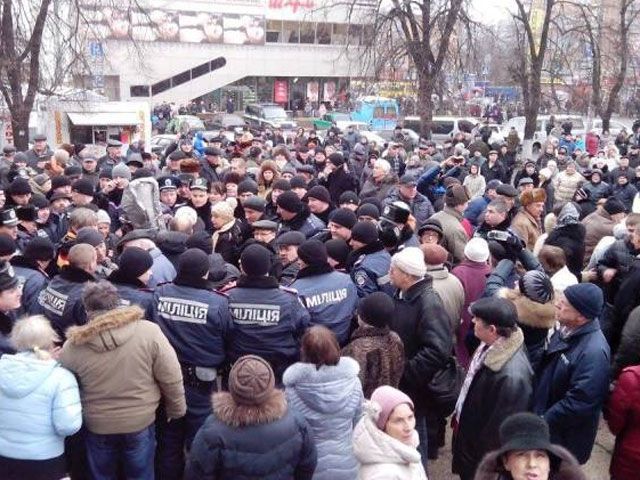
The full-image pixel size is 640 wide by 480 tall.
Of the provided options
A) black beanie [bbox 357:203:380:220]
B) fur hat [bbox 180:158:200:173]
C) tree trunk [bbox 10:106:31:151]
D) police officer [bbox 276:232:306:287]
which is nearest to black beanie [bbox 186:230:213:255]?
A: police officer [bbox 276:232:306:287]

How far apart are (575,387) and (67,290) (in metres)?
3.35

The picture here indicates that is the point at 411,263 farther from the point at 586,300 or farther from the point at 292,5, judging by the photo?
the point at 292,5

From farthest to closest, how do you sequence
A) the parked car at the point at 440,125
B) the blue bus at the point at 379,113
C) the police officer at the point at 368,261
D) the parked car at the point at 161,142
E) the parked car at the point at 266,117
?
the parked car at the point at 266,117
the blue bus at the point at 379,113
the parked car at the point at 440,125
the parked car at the point at 161,142
the police officer at the point at 368,261

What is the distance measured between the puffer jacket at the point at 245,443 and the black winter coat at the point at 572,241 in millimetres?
4097

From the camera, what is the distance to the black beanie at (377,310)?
402 centimetres

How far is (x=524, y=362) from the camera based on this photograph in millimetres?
3836

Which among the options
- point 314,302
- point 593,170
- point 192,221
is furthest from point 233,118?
point 314,302

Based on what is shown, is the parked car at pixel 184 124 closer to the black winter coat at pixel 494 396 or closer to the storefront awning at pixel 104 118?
the storefront awning at pixel 104 118

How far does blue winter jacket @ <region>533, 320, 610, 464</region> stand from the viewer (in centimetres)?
387

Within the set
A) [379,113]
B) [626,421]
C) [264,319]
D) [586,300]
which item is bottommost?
[626,421]

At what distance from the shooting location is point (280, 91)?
148 ft

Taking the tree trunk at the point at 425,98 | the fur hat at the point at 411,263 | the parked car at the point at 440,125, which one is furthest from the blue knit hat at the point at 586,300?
the parked car at the point at 440,125

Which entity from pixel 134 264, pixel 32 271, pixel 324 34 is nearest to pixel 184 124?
pixel 32 271

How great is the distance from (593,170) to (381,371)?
28.5 ft
